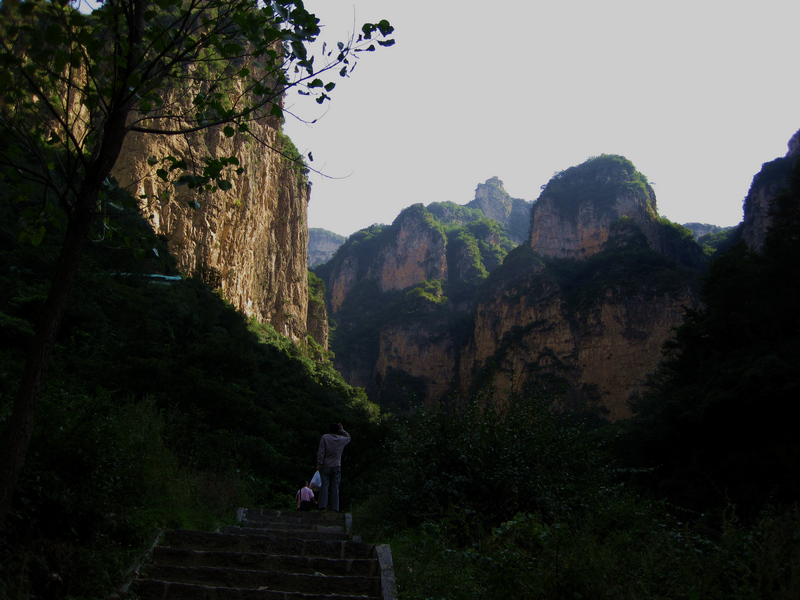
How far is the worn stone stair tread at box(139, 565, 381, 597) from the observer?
14.1ft

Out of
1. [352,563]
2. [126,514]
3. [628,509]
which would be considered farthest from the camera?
[628,509]

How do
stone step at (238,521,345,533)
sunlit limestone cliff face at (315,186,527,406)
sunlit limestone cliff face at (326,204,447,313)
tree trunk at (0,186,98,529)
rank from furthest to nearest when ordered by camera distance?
sunlit limestone cliff face at (326,204,447,313), sunlit limestone cliff face at (315,186,527,406), stone step at (238,521,345,533), tree trunk at (0,186,98,529)

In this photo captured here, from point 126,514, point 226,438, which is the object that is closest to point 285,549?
point 126,514

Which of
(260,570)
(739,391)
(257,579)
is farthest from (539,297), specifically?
(257,579)

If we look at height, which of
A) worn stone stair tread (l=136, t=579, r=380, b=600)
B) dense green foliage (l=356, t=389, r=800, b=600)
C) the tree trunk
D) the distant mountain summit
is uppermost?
the distant mountain summit

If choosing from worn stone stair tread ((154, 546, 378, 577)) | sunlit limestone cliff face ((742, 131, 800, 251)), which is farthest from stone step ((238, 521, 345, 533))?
sunlit limestone cliff face ((742, 131, 800, 251))

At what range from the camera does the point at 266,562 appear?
4738 mm

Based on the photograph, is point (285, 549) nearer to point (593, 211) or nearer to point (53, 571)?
point (53, 571)

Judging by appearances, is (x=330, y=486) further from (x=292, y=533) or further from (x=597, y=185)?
(x=597, y=185)

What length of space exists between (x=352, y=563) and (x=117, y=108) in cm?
422

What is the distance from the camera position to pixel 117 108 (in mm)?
3299

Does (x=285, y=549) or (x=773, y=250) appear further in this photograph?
(x=773, y=250)

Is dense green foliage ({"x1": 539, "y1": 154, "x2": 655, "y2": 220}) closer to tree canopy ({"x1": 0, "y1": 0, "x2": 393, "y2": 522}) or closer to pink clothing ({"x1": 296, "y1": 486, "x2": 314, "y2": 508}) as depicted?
pink clothing ({"x1": 296, "y1": 486, "x2": 314, "y2": 508})

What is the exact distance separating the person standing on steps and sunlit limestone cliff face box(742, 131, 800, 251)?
5176cm
